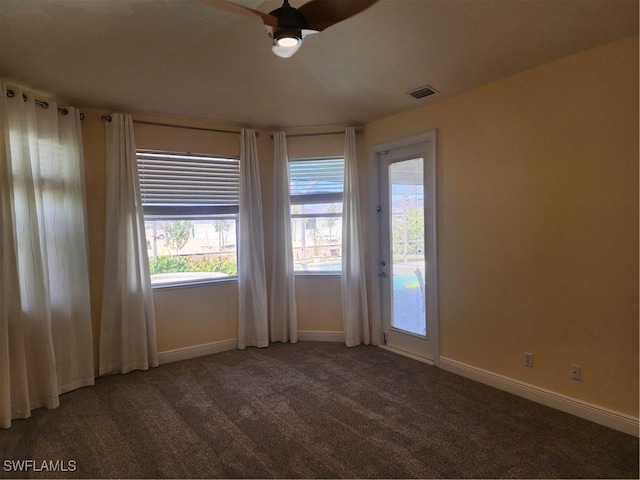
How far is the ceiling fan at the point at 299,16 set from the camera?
5.48 ft

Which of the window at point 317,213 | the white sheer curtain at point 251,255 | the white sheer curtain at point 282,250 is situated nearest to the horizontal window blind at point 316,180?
the window at point 317,213

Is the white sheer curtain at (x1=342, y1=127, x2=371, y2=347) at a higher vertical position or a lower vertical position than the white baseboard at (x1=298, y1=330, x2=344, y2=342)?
higher

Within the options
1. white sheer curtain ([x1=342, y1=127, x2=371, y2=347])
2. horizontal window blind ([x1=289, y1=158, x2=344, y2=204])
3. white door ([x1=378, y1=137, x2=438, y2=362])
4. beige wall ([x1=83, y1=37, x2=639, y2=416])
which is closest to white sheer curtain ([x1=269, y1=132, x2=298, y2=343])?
horizontal window blind ([x1=289, y1=158, x2=344, y2=204])

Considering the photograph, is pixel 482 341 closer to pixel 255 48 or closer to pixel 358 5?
pixel 358 5

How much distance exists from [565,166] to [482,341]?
159 cm

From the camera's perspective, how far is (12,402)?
2.80m

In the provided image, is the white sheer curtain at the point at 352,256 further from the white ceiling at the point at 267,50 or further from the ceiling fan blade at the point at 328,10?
the ceiling fan blade at the point at 328,10

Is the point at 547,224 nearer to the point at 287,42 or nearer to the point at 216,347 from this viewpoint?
the point at 287,42

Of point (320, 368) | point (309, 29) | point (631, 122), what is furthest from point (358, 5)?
point (320, 368)

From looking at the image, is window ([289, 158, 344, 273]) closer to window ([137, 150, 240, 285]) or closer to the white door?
the white door

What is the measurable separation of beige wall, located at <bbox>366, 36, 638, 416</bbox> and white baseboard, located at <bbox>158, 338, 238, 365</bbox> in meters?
2.37

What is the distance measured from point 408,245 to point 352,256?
66 centimetres

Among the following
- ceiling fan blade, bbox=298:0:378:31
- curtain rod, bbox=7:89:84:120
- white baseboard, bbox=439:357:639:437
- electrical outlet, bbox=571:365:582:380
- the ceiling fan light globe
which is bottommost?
white baseboard, bbox=439:357:639:437

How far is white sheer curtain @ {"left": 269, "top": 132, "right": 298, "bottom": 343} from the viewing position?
14.4ft
